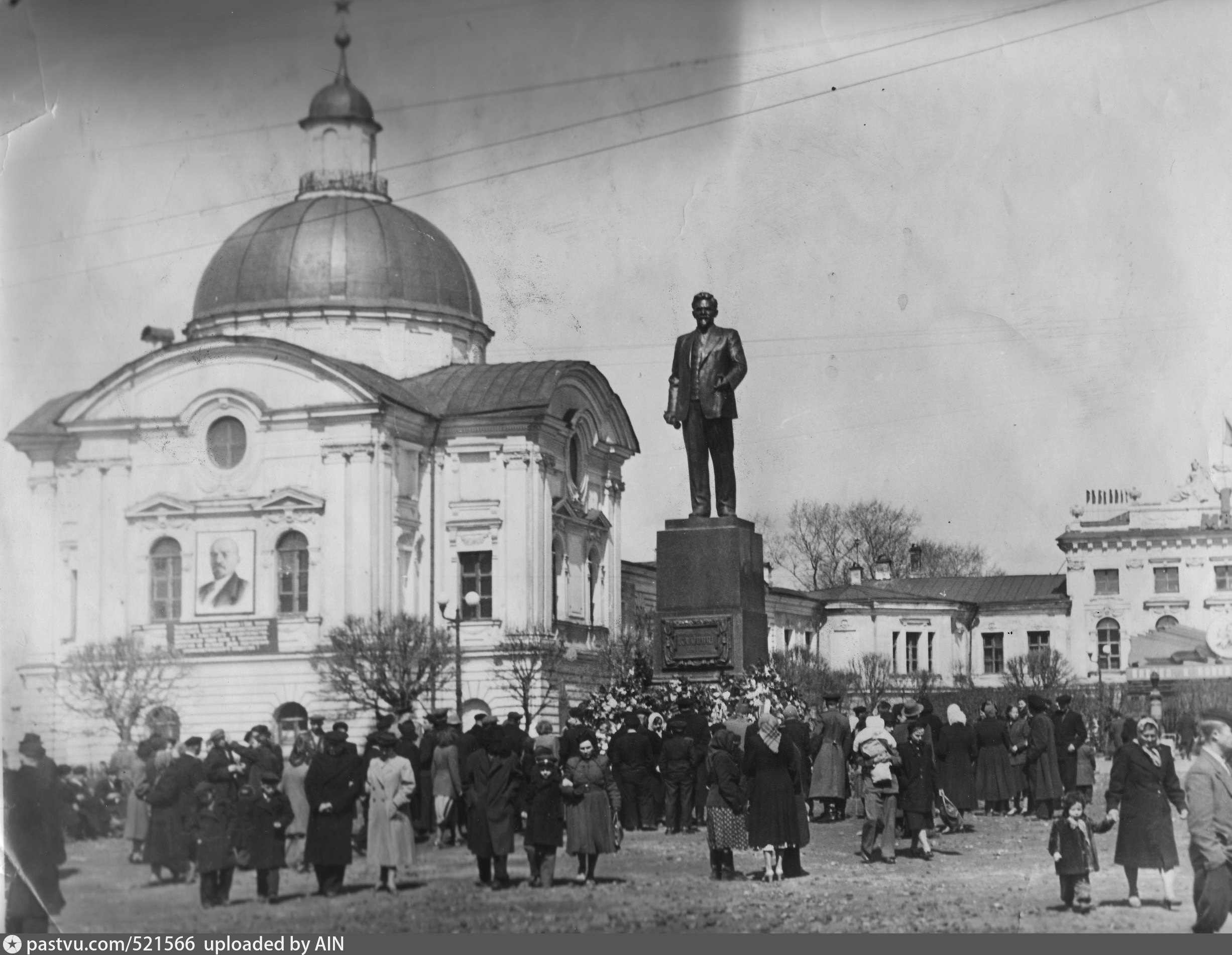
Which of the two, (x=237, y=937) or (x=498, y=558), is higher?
(x=498, y=558)

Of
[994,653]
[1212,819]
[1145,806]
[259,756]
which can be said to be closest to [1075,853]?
[1145,806]

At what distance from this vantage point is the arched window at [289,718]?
41312 mm

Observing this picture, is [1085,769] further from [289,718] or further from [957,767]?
[289,718]

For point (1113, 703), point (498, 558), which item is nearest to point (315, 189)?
point (498, 558)

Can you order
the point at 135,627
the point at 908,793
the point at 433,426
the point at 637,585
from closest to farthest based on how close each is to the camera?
the point at 908,793, the point at 135,627, the point at 433,426, the point at 637,585

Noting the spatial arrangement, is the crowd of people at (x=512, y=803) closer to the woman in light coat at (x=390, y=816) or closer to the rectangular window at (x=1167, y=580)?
the woman in light coat at (x=390, y=816)

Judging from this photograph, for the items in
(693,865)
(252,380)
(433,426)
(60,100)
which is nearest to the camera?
(693,865)

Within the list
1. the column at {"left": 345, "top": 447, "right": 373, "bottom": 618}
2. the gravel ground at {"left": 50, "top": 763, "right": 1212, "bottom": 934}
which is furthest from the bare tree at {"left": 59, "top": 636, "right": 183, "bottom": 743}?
the column at {"left": 345, "top": 447, "right": 373, "bottom": 618}

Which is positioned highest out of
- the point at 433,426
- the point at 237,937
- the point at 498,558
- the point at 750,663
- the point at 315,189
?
the point at 315,189

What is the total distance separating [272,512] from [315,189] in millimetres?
8473

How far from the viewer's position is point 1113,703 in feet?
187

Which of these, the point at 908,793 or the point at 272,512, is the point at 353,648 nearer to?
the point at 272,512

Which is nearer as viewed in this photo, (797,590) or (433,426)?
(433,426)

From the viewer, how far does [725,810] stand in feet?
50.3
